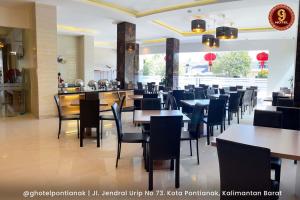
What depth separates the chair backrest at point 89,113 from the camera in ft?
15.9

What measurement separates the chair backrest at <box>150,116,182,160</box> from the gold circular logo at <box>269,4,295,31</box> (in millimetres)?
3917

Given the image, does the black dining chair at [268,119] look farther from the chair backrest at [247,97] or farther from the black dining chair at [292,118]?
the chair backrest at [247,97]

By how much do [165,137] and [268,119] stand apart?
1.35 meters

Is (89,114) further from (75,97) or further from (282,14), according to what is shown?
(282,14)

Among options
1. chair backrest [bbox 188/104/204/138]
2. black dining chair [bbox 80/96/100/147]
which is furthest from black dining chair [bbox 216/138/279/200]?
black dining chair [bbox 80/96/100/147]

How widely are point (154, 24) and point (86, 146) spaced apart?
21.6 feet

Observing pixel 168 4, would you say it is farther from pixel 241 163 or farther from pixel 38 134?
pixel 241 163

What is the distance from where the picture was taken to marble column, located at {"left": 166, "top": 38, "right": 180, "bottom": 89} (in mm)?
13000

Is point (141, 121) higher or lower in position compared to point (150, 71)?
lower

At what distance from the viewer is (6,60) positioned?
959 cm

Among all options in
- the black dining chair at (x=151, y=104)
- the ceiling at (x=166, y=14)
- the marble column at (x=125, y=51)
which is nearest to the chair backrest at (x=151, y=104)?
the black dining chair at (x=151, y=104)

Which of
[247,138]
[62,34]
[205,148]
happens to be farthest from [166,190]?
[62,34]

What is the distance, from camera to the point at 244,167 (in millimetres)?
1885

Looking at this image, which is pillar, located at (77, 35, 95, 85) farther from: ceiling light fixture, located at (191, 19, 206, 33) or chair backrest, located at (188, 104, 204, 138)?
chair backrest, located at (188, 104, 204, 138)
